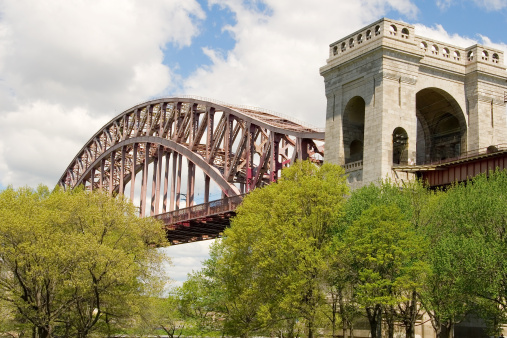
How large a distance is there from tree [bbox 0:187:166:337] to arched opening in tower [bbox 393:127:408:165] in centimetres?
1752

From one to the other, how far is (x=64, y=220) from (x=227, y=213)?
87.4ft

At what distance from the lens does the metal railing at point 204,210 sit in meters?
72.2

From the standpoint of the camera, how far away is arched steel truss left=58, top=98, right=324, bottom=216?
74438 millimetres

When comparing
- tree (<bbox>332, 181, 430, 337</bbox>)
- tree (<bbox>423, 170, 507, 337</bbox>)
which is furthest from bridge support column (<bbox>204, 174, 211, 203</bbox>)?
tree (<bbox>423, 170, 507, 337</bbox>)

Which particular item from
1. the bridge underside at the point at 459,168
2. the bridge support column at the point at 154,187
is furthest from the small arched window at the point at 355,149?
the bridge support column at the point at 154,187

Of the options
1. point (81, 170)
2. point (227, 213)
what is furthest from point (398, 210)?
point (81, 170)

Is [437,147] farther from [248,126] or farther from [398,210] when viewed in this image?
[248,126]

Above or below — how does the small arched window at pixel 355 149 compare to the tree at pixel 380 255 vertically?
above

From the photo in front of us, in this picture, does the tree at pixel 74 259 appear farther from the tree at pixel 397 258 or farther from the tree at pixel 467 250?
the tree at pixel 467 250

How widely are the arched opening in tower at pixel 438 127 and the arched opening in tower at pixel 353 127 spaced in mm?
4730

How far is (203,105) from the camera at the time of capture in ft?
286

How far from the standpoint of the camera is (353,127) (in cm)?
5506

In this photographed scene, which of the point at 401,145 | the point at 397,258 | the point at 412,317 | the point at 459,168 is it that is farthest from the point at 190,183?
the point at 397,258

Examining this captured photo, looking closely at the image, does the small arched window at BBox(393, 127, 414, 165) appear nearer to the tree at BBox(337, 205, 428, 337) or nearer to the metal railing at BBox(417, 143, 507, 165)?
the metal railing at BBox(417, 143, 507, 165)
